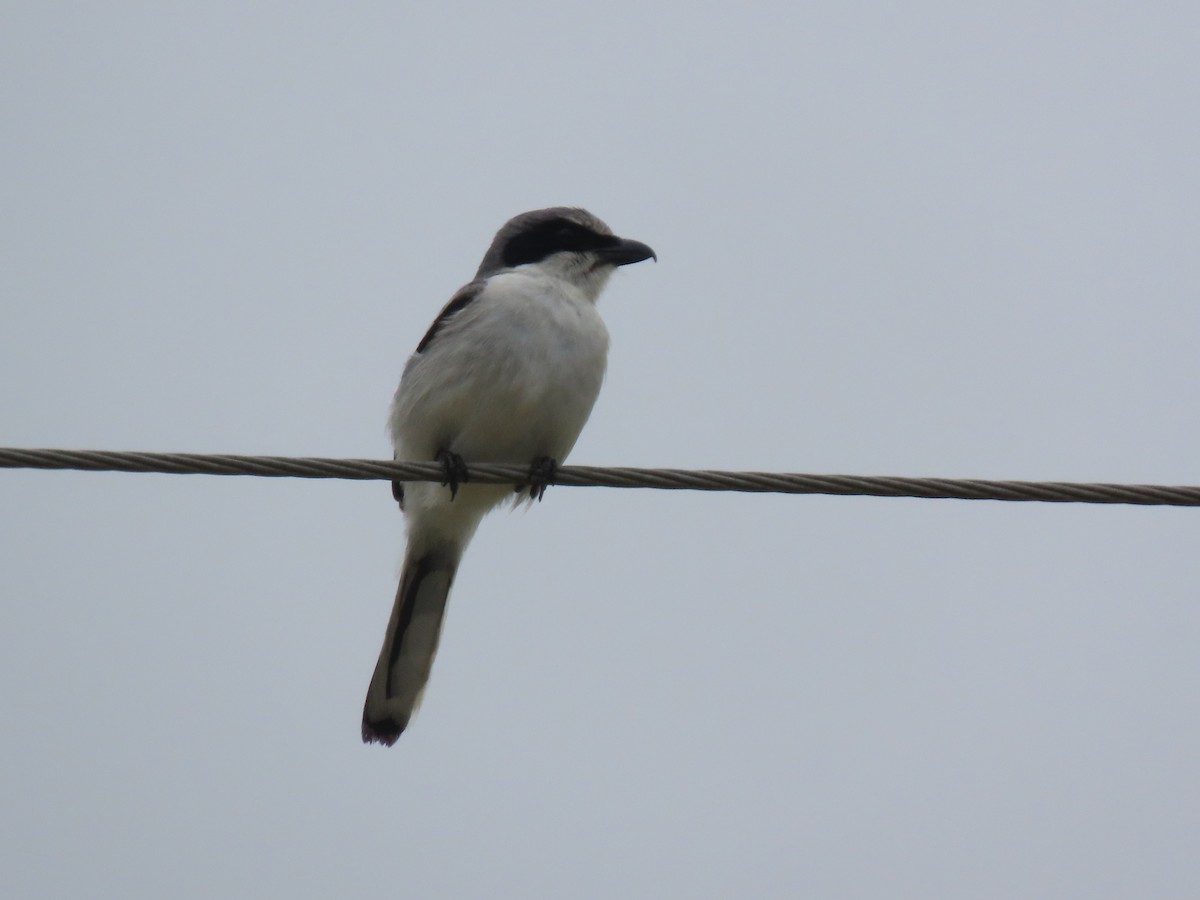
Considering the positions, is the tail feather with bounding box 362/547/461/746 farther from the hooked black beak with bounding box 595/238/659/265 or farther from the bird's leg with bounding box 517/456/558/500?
the hooked black beak with bounding box 595/238/659/265

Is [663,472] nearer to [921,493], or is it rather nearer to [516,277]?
[921,493]

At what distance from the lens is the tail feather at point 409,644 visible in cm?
616

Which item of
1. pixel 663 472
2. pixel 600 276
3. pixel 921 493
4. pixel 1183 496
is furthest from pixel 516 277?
pixel 1183 496

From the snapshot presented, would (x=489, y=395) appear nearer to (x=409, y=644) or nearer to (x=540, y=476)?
(x=540, y=476)

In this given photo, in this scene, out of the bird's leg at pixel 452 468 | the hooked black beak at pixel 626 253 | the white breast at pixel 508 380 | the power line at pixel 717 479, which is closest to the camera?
the power line at pixel 717 479

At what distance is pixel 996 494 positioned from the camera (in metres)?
3.89

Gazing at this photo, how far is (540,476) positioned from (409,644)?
1.38 m

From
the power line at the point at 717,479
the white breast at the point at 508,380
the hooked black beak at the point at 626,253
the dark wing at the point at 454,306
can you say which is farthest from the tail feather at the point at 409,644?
the power line at the point at 717,479

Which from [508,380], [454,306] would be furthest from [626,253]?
[508,380]

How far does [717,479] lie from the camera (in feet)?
13.3

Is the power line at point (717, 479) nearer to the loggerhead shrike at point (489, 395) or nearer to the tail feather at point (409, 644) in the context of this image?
the loggerhead shrike at point (489, 395)

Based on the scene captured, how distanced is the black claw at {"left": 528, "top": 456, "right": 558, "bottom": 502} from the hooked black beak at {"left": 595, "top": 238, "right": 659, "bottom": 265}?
1.18m

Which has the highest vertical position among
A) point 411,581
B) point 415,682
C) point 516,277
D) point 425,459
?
point 516,277

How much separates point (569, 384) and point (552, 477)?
919 millimetres
